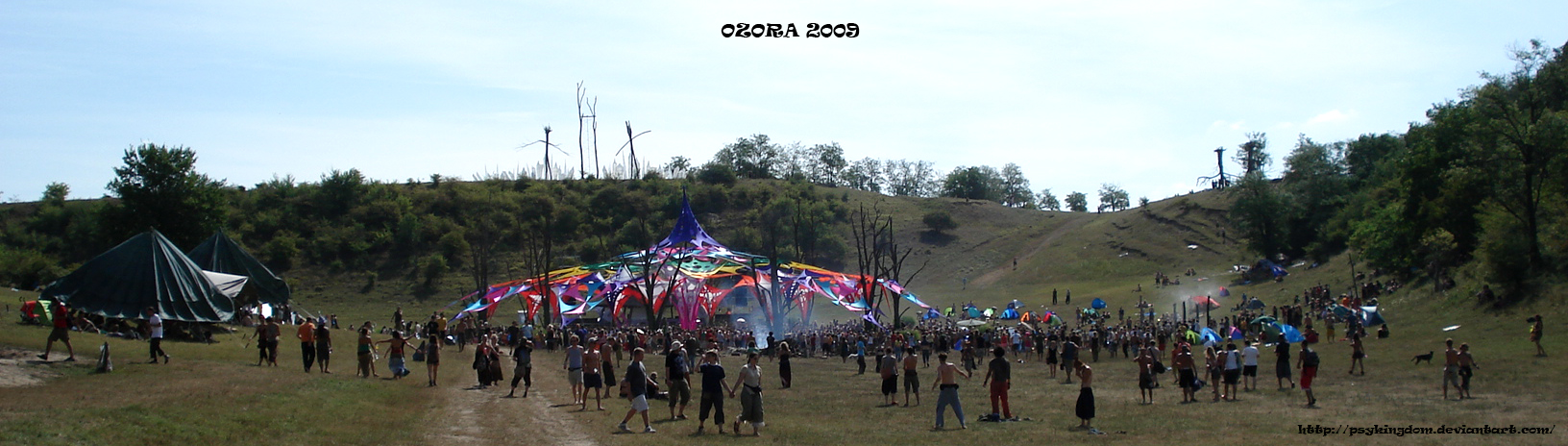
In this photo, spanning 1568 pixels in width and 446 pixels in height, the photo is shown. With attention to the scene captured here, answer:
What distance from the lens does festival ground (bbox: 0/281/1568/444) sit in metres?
13.1

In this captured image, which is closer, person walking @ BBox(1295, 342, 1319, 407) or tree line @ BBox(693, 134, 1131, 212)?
person walking @ BBox(1295, 342, 1319, 407)

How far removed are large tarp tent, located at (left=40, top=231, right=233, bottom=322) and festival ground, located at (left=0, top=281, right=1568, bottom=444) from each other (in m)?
1.61

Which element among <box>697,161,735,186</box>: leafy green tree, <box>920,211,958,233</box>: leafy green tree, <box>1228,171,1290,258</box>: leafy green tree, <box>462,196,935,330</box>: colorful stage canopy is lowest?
<box>462,196,935,330</box>: colorful stage canopy

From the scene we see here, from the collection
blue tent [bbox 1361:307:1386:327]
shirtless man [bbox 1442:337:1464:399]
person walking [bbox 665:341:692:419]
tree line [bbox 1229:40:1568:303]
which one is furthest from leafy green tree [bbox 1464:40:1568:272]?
person walking [bbox 665:341:692:419]

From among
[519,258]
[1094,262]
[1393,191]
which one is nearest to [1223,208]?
[1094,262]

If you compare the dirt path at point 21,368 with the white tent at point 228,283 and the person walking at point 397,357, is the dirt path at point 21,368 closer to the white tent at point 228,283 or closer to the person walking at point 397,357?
the person walking at point 397,357

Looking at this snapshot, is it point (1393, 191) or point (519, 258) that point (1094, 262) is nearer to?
point (1393, 191)

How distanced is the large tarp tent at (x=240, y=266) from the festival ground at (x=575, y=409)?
11.5 metres

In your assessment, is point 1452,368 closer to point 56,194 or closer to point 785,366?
point 785,366

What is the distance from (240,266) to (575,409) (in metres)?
23.9

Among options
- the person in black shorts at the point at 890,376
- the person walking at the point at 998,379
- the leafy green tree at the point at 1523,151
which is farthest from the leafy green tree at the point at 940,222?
the person walking at the point at 998,379

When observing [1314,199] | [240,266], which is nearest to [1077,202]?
[1314,199]

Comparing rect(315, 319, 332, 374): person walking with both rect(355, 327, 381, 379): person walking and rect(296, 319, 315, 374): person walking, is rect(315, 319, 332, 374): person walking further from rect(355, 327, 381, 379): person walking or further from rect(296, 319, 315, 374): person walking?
rect(355, 327, 381, 379): person walking

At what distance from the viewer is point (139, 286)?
25547 mm
